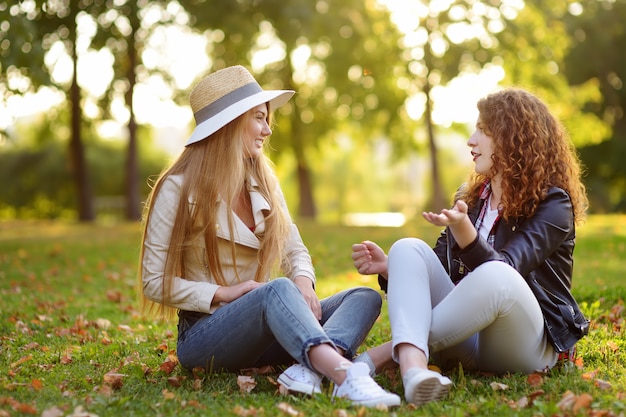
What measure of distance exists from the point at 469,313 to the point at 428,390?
43cm

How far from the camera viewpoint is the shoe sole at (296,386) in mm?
3555

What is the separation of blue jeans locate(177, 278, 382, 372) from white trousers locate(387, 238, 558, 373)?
301 millimetres

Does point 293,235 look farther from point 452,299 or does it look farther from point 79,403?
point 79,403

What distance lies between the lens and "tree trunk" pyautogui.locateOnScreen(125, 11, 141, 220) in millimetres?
20156

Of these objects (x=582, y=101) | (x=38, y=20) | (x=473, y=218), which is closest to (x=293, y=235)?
(x=473, y=218)

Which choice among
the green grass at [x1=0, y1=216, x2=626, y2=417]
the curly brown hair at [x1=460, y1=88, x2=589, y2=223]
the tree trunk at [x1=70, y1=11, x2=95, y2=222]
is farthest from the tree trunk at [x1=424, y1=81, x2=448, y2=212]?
A: the curly brown hair at [x1=460, y1=88, x2=589, y2=223]

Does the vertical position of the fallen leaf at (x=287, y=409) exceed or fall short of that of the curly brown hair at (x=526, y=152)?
it falls short

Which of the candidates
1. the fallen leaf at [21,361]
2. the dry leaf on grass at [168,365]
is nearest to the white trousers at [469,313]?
the dry leaf on grass at [168,365]

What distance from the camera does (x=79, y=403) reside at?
360 centimetres

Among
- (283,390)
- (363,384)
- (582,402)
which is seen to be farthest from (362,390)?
(582,402)

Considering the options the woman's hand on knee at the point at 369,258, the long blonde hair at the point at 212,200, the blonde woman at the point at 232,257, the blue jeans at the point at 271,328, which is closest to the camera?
the blue jeans at the point at 271,328

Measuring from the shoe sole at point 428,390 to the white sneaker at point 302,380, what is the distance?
45 centimetres

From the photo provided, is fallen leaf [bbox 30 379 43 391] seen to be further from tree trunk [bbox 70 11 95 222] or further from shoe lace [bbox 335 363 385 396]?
tree trunk [bbox 70 11 95 222]

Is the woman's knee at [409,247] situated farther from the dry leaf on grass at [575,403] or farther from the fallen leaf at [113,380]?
the fallen leaf at [113,380]
